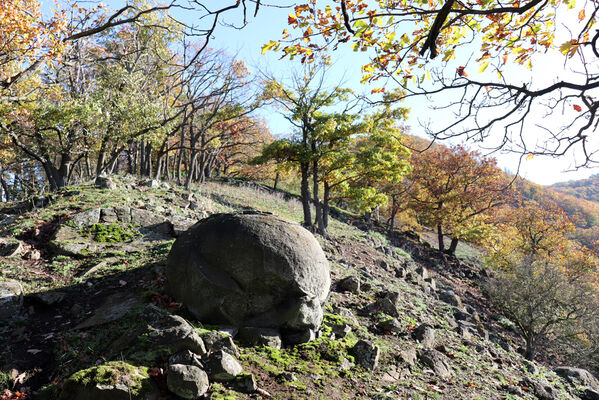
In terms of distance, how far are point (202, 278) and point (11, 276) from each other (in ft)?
12.7

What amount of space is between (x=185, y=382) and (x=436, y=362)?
408 centimetres

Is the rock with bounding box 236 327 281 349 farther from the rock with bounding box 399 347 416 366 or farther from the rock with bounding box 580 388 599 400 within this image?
the rock with bounding box 580 388 599 400

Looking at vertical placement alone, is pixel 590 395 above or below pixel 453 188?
below

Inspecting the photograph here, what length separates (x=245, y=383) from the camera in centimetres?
321

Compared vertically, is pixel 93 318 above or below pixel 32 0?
below

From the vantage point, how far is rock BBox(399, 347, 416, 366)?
484 cm

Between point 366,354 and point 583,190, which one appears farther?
point 583,190

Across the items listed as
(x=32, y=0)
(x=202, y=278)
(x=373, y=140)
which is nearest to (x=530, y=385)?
(x=202, y=278)

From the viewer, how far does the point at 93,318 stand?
4609 mm

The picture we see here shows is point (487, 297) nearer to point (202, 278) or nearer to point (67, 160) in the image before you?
point (202, 278)

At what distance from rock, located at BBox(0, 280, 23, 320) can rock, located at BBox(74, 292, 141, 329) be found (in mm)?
1145

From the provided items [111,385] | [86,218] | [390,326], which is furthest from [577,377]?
[86,218]

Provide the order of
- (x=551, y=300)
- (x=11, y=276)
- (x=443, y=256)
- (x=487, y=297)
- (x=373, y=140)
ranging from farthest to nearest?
(x=443, y=256), (x=487, y=297), (x=373, y=140), (x=551, y=300), (x=11, y=276)

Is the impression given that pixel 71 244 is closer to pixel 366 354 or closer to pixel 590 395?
pixel 366 354
